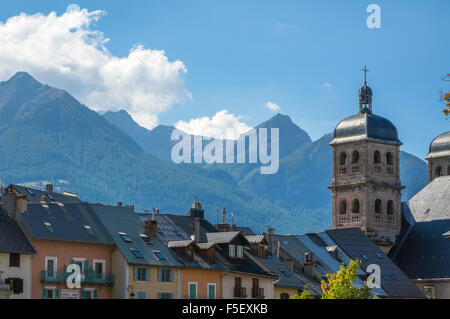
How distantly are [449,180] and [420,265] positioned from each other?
15523mm

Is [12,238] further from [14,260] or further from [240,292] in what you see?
[240,292]

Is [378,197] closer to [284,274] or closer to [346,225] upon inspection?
[346,225]

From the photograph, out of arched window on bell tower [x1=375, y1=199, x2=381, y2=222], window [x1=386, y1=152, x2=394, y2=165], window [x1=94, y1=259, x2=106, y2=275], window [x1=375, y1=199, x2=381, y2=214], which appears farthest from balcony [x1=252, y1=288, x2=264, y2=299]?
window [x1=386, y1=152, x2=394, y2=165]

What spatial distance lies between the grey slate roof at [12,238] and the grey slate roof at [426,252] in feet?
198

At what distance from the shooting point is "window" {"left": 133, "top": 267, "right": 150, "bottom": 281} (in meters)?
73.4

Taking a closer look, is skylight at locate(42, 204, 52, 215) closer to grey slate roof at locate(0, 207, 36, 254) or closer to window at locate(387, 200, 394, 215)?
grey slate roof at locate(0, 207, 36, 254)

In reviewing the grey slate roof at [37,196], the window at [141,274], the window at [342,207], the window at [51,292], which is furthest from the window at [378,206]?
the window at [51,292]

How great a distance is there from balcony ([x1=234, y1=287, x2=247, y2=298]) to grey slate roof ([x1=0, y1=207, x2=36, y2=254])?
20.3 metres

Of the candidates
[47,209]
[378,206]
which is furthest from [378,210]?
[47,209]

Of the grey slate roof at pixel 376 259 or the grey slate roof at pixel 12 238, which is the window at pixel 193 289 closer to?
the grey slate roof at pixel 12 238

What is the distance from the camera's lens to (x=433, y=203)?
126938mm

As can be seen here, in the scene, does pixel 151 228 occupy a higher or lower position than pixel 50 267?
higher

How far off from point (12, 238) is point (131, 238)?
12373mm

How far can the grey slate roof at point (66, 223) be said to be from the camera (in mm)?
70062
